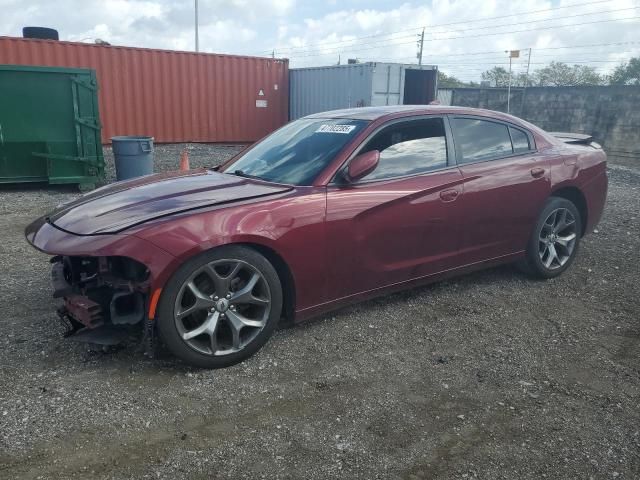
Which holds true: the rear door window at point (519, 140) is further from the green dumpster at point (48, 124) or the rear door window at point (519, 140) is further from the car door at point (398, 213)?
the green dumpster at point (48, 124)

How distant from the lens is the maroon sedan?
3105mm

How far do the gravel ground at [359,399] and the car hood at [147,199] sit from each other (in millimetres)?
832

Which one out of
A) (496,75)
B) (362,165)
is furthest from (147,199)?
(496,75)

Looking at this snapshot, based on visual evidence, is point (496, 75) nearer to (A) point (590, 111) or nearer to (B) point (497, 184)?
(A) point (590, 111)

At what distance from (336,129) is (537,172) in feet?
6.04

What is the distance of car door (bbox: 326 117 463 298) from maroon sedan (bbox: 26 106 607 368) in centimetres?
1

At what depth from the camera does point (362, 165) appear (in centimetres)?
362

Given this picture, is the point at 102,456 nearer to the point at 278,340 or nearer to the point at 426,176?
the point at 278,340

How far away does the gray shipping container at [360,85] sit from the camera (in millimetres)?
14711

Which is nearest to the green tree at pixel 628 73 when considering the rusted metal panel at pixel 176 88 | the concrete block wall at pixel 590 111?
the concrete block wall at pixel 590 111

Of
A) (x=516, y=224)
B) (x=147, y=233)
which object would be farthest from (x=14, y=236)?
(x=516, y=224)

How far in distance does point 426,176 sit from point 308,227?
43.3 inches

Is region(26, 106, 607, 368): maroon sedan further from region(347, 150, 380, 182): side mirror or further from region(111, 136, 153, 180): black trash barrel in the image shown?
region(111, 136, 153, 180): black trash barrel

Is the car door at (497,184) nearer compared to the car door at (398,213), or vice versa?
the car door at (398,213)
